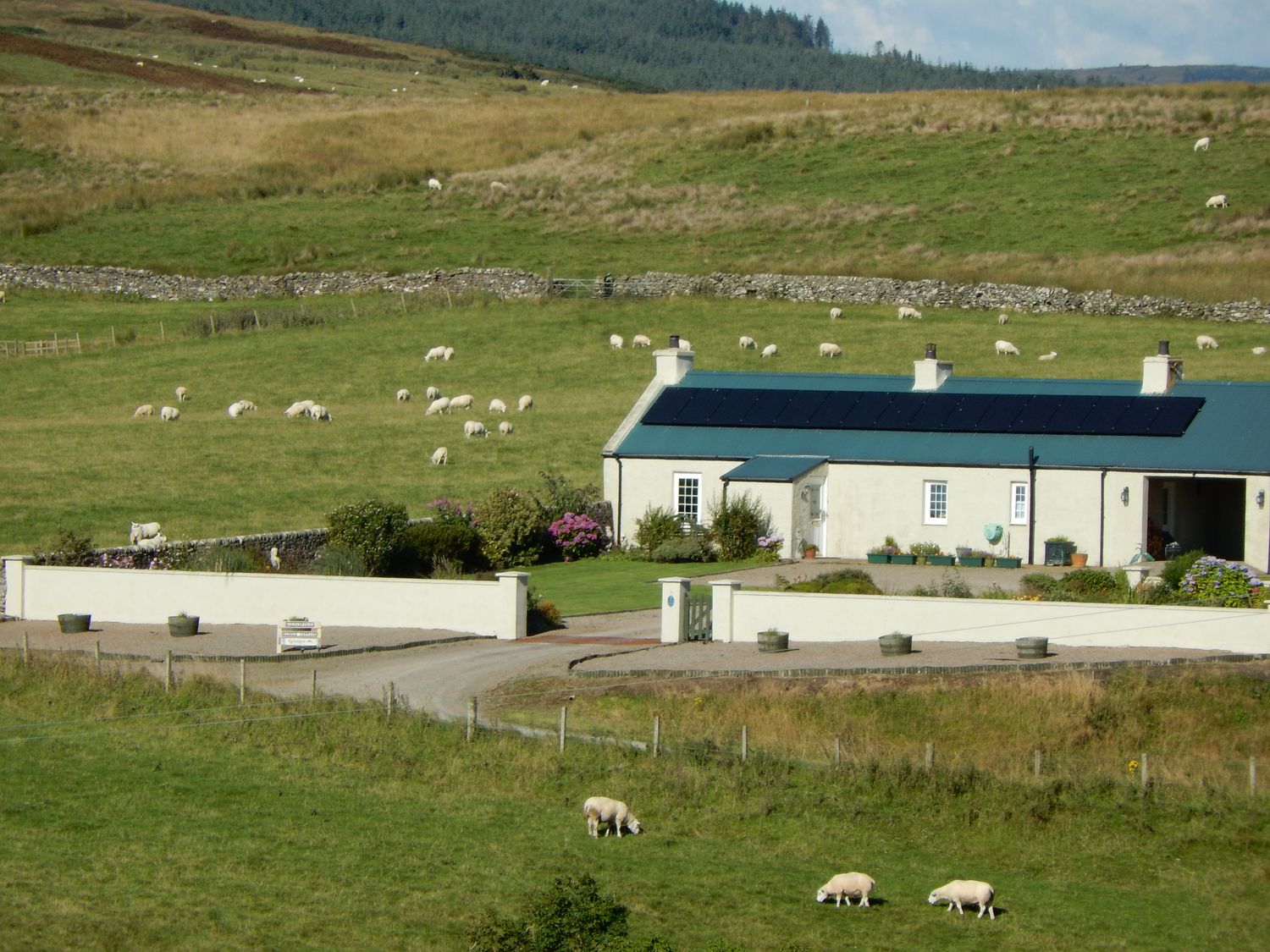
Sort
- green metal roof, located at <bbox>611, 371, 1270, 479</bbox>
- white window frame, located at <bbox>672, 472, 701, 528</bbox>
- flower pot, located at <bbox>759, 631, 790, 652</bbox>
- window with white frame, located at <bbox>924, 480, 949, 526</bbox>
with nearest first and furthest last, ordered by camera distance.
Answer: flower pot, located at <bbox>759, 631, 790, 652</bbox>, green metal roof, located at <bbox>611, 371, 1270, 479</bbox>, window with white frame, located at <bbox>924, 480, 949, 526</bbox>, white window frame, located at <bbox>672, 472, 701, 528</bbox>

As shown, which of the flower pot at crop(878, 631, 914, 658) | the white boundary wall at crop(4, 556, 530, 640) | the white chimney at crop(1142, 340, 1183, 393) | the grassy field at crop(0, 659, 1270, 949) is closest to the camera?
the grassy field at crop(0, 659, 1270, 949)

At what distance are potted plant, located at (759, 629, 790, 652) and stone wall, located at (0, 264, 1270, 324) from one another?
41.2 m

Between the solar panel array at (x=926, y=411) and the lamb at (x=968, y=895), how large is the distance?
2754 centimetres

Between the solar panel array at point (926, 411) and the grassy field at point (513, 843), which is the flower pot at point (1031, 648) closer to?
the grassy field at point (513, 843)

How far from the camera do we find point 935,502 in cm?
4669

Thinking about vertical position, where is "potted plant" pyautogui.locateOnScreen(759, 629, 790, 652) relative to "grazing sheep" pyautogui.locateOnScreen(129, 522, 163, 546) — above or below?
below

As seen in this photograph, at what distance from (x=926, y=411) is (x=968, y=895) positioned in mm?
29761

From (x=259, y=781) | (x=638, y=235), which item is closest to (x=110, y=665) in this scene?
(x=259, y=781)

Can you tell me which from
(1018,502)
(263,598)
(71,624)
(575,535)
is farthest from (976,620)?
(71,624)

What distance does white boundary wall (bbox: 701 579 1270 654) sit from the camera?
1240 inches

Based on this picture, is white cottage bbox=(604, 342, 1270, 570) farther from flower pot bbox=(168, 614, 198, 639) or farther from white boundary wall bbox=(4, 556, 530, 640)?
flower pot bbox=(168, 614, 198, 639)

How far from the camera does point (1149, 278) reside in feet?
237

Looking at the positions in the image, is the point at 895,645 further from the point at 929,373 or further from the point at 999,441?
the point at 929,373

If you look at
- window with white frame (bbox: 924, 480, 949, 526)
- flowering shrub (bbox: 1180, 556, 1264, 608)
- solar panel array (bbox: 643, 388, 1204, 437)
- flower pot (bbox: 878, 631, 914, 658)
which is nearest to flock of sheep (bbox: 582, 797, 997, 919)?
flower pot (bbox: 878, 631, 914, 658)
